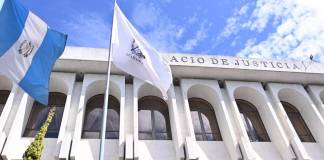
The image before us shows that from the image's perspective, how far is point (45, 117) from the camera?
12.4m

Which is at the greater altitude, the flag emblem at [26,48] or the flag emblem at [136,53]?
the flag emblem at [136,53]

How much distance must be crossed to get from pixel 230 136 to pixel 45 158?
7070mm

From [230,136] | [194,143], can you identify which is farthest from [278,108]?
[194,143]

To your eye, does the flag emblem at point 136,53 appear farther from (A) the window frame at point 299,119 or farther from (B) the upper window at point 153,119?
(A) the window frame at point 299,119

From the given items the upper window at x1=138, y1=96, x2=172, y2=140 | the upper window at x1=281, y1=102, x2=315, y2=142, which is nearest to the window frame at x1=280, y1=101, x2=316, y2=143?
the upper window at x1=281, y1=102, x2=315, y2=142

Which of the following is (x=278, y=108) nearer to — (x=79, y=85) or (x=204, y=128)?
(x=204, y=128)

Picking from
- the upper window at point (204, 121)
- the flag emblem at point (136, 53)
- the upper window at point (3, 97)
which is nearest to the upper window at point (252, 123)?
the upper window at point (204, 121)

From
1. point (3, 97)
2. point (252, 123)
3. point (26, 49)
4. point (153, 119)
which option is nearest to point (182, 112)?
point (153, 119)

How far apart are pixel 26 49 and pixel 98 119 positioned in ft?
20.6

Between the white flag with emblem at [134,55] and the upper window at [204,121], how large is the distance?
4998 mm

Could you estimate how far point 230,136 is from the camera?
11914mm

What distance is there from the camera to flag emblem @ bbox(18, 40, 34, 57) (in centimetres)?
691

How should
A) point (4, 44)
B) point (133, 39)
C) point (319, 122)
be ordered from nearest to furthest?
point (4, 44) → point (133, 39) → point (319, 122)

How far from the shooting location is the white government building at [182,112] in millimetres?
11016
